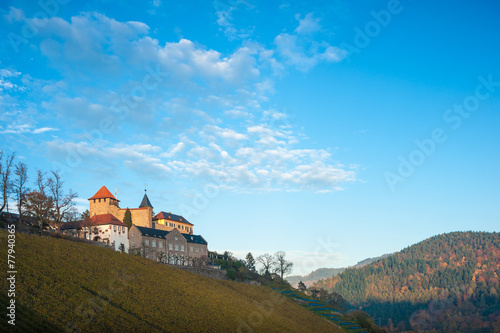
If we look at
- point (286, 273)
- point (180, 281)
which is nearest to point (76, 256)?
point (180, 281)

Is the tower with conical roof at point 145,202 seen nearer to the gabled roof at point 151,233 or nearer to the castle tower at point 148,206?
the castle tower at point 148,206

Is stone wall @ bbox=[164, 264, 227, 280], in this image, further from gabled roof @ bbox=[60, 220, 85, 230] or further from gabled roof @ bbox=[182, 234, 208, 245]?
gabled roof @ bbox=[60, 220, 85, 230]

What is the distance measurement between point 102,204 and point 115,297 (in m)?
43.7

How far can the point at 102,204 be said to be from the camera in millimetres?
79938

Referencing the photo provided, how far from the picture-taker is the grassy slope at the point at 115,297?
31.0m

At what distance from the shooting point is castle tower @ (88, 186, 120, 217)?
3142 inches

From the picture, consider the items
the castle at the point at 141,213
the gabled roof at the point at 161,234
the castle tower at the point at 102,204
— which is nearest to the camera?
the castle tower at the point at 102,204

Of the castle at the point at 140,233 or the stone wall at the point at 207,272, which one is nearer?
the stone wall at the point at 207,272

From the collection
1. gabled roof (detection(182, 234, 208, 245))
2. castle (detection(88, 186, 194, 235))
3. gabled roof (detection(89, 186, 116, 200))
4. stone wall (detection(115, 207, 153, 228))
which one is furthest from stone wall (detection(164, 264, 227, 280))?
gabled roof (detection(89, 186, 116, 200))

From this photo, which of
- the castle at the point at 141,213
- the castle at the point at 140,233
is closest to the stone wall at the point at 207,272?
the castle at the point at 140,233

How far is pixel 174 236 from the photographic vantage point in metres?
86.8

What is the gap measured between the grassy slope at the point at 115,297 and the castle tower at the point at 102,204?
2488cm

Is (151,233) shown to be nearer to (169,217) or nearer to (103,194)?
(103,194)

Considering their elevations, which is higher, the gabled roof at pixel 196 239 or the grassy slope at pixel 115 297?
the gabled roof at pixel 196 239
